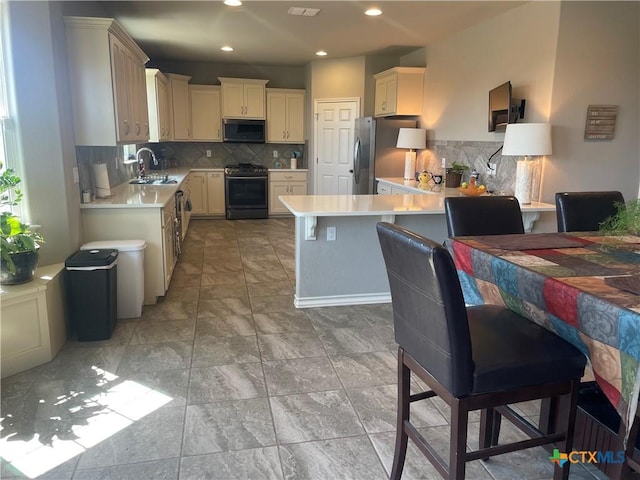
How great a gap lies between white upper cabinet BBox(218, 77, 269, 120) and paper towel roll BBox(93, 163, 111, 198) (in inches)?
164

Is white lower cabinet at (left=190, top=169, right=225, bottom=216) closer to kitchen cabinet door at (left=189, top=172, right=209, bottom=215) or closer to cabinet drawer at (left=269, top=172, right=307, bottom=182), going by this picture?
kitchen cabinet door at (left=189, top=172, right=209, bottom=215)

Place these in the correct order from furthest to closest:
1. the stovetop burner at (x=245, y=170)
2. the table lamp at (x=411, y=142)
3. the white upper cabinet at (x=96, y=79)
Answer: the stovetop burner at (x=245, y=170) < the table lamp at (x=411, y=142) < the white upper cabinet at (x=96, y=79)

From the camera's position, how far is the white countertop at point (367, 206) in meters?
3.39

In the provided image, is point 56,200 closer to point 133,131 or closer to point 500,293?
point 133,131

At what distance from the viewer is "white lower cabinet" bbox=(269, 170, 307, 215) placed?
781 cm

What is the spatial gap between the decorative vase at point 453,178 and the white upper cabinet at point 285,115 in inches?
141

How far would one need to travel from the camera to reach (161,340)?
312cm

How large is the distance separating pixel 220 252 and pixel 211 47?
9.56 ft

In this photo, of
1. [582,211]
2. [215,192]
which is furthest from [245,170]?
[582,211]

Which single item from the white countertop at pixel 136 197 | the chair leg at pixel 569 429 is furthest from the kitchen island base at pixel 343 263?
the chair leg at pixel 569 429

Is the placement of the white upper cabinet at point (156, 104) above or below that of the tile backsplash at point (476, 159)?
above

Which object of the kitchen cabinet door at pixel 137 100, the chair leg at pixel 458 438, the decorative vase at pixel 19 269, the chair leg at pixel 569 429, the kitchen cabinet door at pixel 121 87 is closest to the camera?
the chair leg at pixel 458 438

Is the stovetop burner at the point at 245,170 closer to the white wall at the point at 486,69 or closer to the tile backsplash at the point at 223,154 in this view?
the tile backsplash at the point at 223,154

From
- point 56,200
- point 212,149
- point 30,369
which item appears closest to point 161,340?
point 30,369
